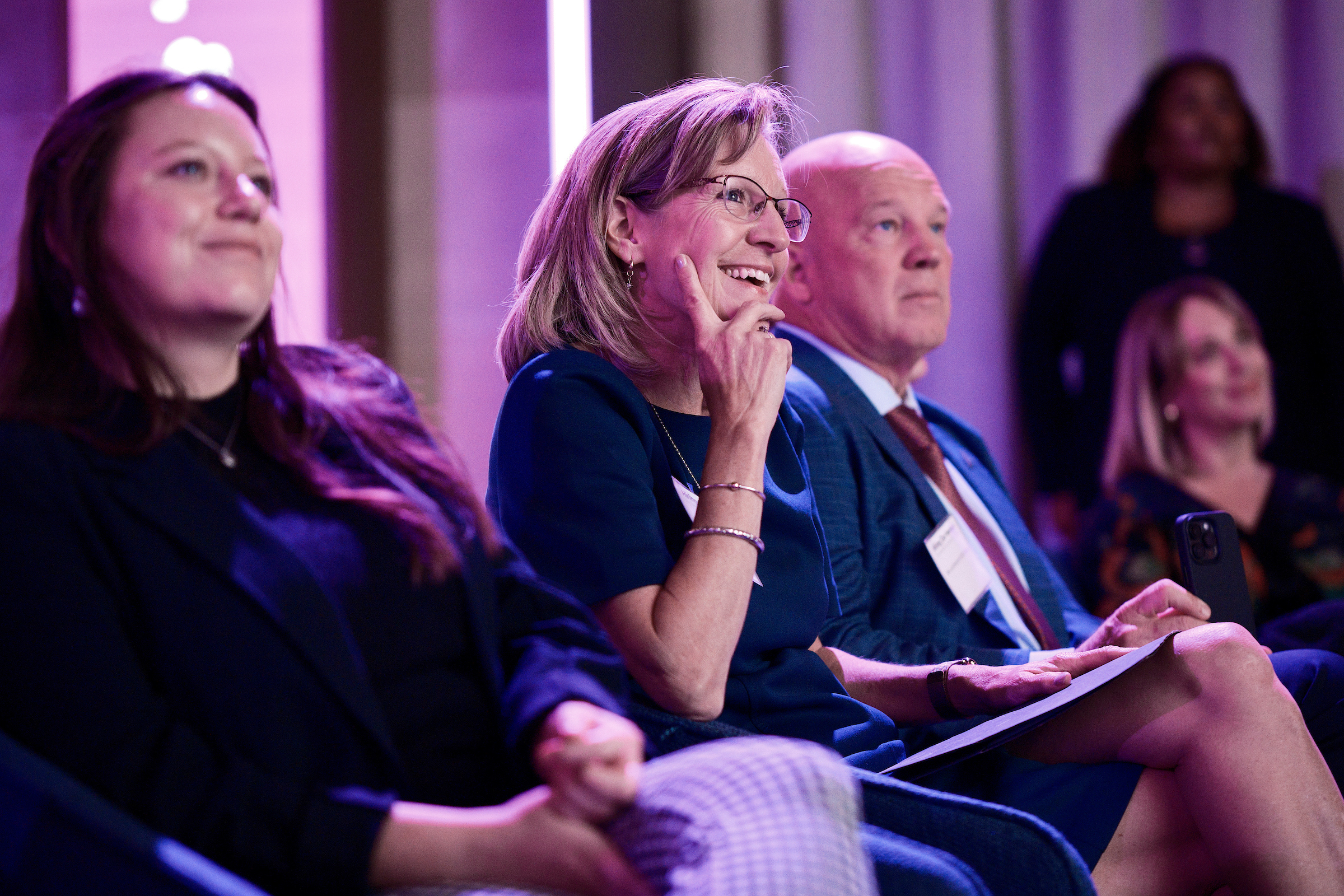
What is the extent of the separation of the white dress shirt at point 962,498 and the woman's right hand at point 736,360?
509 mm

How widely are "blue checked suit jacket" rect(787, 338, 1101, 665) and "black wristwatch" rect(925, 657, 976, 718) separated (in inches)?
4.4

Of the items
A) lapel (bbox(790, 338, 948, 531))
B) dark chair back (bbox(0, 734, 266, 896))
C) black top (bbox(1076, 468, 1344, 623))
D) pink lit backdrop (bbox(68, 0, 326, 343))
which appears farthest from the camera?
pink lit backdrop (bbox(68, 0, 326, 343))

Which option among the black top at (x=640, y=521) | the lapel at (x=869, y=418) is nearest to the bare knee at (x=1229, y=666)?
the black top at (x=640, y=521)

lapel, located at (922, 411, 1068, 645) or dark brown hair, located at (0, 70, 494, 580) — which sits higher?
dark brown hair, located at (0, 70, 494, 580)

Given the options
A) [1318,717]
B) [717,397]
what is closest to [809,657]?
[717,397]

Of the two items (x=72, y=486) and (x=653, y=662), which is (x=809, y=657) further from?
(x=72, y=486)

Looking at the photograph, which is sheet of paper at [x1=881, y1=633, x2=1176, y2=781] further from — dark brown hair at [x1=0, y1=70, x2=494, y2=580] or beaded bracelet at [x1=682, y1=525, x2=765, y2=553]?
dark brown hair at [x1=0, y1=70, x2=494, y2=580]

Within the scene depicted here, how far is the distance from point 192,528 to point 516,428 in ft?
1.64

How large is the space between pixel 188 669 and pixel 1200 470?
105 inches

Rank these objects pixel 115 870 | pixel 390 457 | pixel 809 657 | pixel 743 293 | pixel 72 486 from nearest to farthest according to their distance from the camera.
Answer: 1. pixel 115 870
2. pixel 72 486
3. pixel 390 457
4. pixel 809 657
5. pixel 743 293

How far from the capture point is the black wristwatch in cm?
168

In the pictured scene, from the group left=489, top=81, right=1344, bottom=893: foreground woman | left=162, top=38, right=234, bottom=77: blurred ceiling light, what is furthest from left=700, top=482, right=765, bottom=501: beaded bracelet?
left=162, top=38, right=234, bottom=77: blurred ceiling light

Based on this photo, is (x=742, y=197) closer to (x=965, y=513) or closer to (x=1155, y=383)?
(x=965, y=513)

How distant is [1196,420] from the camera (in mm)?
3090
